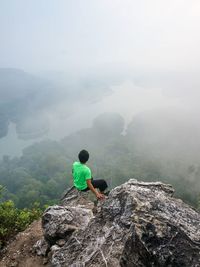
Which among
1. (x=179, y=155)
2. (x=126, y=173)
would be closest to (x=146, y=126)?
(x=179, y=155)

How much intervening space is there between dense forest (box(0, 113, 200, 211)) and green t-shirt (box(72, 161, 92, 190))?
218ft

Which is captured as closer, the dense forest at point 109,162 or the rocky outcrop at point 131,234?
the rocky outcrop at point 131,234

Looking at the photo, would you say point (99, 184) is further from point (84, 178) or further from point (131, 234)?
point (131, 234)

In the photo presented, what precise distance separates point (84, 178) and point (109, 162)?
123 m

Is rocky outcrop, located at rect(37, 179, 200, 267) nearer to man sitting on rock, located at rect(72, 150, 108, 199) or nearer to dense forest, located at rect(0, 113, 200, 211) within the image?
man sitting on rock, located at rect(72, 150, 108, 199)

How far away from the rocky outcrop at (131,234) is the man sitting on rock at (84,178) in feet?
4.46

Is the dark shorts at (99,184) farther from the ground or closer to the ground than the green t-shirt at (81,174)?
closer to the ground

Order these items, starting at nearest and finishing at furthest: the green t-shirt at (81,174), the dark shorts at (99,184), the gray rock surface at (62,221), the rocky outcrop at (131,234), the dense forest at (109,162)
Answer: the rocky outcrop at (131,234) → the gray rock surface at (62,221) → the green t-shirt at (81,174) → the dark shorts at (99,184) → the dense forest at (109,162)

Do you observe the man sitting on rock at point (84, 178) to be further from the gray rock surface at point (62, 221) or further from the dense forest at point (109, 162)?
the dense forest at point (109, 162)

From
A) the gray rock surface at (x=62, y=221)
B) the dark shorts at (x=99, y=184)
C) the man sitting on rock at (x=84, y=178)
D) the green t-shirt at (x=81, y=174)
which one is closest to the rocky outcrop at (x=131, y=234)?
the gray rock surface at (x=62, y=221)

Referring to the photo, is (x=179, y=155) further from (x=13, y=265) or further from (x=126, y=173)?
(x=13, y=265)

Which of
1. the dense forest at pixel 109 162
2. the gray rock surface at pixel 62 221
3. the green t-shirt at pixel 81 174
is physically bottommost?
the dense forest at pixel 109 162

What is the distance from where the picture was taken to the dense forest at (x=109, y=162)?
10219cm

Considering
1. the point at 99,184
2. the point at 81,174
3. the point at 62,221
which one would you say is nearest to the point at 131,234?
the point at 62,221
